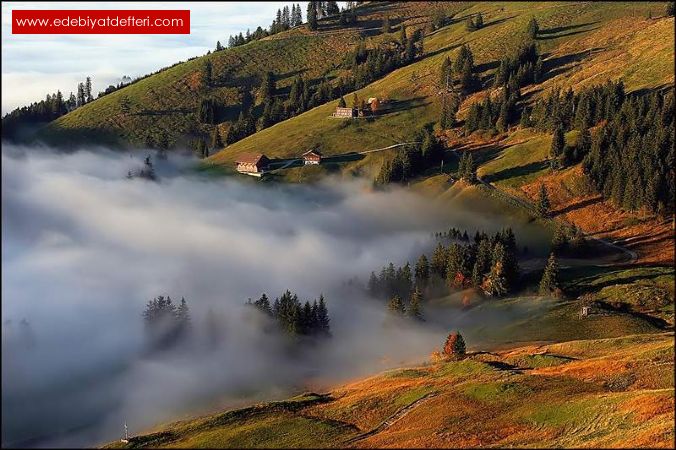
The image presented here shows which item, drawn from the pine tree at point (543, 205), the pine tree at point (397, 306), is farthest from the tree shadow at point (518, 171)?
the pine tree at point (397, 306)

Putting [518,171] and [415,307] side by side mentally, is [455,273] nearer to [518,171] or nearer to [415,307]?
[415,307]

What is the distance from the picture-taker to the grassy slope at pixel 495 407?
179 feet

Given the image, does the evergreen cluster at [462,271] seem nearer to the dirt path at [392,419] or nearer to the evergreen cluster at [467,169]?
the evergreen cluster at [467,169]

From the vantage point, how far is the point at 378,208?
178 meters

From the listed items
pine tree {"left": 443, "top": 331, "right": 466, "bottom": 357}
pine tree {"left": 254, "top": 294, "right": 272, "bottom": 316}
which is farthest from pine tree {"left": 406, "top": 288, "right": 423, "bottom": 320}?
pine tree {"left": 254, "top": 294, "right": 272, "bottom": 316}

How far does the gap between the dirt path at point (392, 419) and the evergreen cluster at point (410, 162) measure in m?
118

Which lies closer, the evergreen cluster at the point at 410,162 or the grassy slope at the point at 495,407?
the grassy slope at the point at 495,407

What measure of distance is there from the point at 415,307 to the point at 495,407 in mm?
53498

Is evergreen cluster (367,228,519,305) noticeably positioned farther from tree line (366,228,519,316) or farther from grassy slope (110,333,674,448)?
grassy slope (110,333,674,448)

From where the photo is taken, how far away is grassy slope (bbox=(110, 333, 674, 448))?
54625mm

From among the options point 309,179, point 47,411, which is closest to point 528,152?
point 309,179

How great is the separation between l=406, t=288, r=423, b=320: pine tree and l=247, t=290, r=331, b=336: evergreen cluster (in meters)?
17.6

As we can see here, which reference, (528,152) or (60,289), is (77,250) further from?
(528,152)

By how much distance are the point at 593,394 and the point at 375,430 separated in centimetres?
2521
